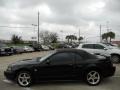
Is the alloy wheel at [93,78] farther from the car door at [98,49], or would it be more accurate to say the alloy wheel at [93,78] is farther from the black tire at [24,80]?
the car door at [98,49]

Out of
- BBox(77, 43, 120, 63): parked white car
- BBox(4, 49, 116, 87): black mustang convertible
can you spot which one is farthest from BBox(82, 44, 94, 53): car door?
BBox(4, 49, 116, 87): black mustang convertible

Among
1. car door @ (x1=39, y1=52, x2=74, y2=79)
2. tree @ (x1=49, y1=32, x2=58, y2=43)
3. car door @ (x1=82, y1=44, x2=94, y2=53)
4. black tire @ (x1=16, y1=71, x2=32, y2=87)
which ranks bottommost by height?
black tire @ (x1=16, y1=71, x2=32, y2=87)

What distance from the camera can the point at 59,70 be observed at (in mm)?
9172

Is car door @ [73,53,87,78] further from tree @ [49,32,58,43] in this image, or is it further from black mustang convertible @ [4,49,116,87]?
tree @ [49,32,58,43]

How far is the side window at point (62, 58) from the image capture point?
926 centimetres

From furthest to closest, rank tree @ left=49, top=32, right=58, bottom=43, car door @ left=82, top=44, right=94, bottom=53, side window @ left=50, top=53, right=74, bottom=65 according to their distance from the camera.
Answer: tree @ left=49, top=32, right=58, bottom=43 → car door @ left=82, top=44, right=94, bottom=53 → side window @ left=50, top=53, right=74, bottom=65

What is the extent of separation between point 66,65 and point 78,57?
0.58 m

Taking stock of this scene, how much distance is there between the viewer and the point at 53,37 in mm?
123188

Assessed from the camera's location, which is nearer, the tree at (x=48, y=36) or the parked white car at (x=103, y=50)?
the parked white car at (x=103, y=50)

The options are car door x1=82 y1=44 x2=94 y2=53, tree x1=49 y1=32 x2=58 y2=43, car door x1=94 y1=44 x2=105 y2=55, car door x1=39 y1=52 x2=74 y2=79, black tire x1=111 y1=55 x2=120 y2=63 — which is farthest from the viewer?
tree x1=49 y1=32 x2=58 y2=43

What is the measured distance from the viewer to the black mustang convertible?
9164mm

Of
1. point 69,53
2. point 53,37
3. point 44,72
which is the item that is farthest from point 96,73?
point 53,37

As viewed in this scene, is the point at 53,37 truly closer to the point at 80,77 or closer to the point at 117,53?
the point at 117,53

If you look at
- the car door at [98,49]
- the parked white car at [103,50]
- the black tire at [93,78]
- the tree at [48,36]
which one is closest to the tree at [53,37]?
the tree at [48,36]
